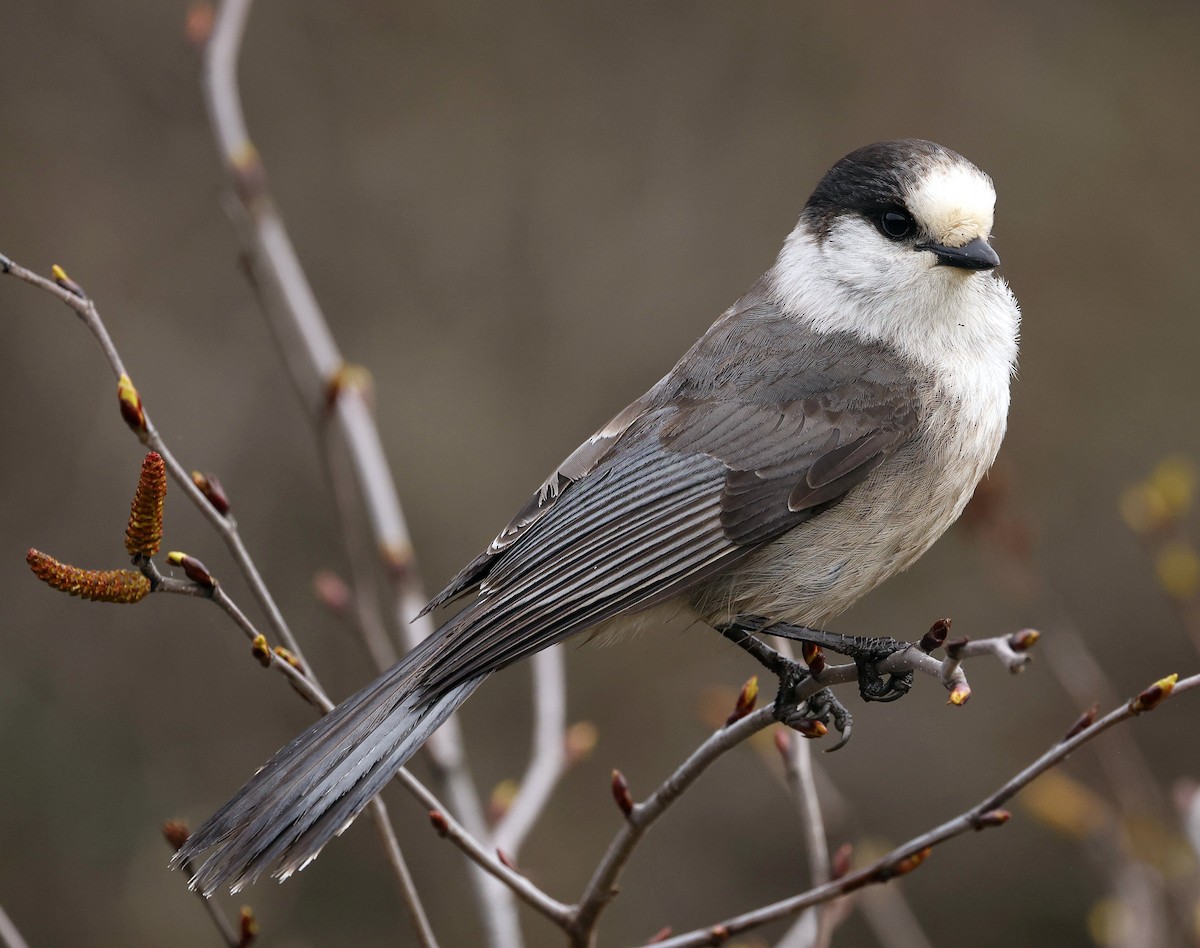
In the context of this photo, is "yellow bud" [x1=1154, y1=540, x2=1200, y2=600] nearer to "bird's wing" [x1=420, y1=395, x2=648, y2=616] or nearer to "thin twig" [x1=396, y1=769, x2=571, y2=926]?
"bird's wing" [x1=420, y1=395, x2=648, y2=616]

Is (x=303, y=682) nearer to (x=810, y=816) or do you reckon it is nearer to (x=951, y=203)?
(x=810, y=816)

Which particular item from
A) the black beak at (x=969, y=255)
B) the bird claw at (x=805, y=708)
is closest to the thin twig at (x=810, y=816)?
the bird claw at (x=805, y=708)

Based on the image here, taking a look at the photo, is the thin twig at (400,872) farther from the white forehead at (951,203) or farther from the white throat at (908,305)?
the white forehead at (951,203)

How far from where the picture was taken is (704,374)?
10.5 feet

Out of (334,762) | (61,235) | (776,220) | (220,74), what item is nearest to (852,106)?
(776,220)

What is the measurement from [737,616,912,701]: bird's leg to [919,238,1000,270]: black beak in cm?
84

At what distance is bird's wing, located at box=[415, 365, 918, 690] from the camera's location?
2.78 m

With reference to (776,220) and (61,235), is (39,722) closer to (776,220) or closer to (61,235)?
(61,235)

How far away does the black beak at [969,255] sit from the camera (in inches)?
115

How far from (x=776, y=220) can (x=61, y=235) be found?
11.0ft

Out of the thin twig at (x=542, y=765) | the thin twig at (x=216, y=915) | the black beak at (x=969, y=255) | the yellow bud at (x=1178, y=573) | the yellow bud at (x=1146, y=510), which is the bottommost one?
the yellow bud at (x=1178, y=573)

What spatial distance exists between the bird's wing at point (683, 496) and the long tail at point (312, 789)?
29cm

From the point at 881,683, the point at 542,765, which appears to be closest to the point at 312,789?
the point at 542,765

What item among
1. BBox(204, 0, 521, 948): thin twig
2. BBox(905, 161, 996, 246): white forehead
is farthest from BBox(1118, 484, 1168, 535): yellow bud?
BBox(204, 0, 521, 948): thin twig
